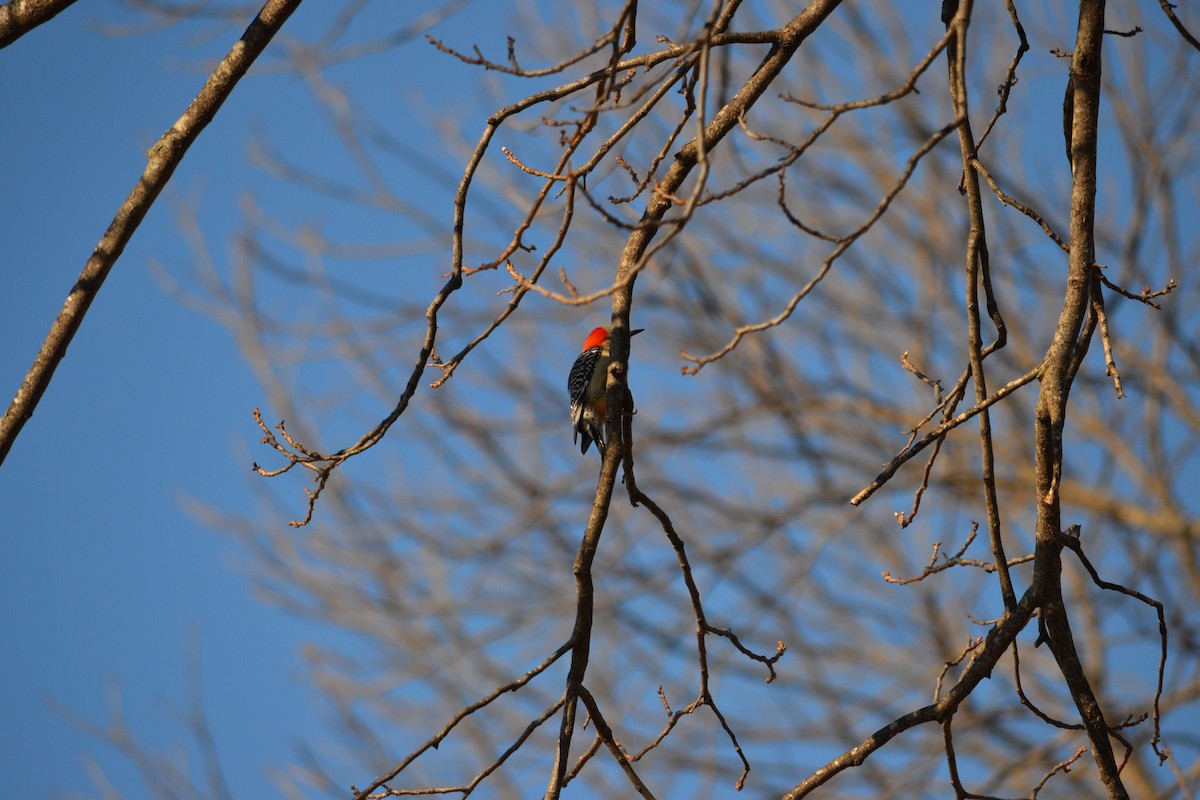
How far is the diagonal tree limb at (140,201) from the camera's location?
2.19 meters

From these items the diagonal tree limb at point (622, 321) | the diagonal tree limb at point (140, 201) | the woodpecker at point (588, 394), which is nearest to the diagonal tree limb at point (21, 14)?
the diagonal tree limb at point (140, 201)

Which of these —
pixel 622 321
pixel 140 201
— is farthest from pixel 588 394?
pixel 140 201

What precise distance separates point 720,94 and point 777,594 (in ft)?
13.8

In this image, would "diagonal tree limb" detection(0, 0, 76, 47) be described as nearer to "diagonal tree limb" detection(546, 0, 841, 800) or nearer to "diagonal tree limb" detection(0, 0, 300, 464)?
"diagonal tree limb" detection(0, 0, 300, 464)

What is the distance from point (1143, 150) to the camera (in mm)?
6918

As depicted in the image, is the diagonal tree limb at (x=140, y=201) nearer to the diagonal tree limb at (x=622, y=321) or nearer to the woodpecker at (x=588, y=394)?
the diagonal tree limb at (x=622, y=321)

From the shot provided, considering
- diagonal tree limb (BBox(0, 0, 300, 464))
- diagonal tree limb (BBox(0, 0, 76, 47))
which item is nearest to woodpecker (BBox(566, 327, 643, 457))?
diagonal tree limb (BBox(0, 0, 300, 464))

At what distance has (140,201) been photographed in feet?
7.75

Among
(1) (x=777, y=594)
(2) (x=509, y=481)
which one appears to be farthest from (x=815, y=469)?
(2) (x=509, y=481)

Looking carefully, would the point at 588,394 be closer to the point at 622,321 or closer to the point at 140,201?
the point at 622,321

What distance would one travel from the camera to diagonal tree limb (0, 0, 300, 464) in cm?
219

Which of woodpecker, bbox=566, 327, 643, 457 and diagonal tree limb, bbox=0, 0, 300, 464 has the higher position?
woodpecker, bbox=566, 327, 643, 457

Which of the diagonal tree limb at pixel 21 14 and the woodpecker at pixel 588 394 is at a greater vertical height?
the woodpecker at pixel 588 394

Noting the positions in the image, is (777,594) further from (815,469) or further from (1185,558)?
(1185,558)
